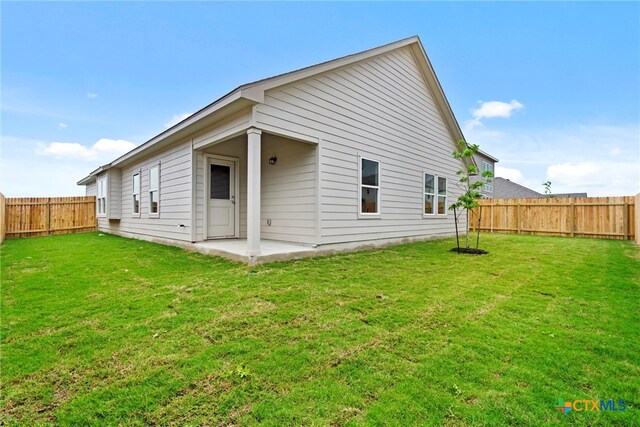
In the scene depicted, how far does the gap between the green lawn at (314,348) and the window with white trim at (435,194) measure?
18.0ft

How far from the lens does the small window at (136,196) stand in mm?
10266

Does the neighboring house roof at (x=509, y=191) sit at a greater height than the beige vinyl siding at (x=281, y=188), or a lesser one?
greater

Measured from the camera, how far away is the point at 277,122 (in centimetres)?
587

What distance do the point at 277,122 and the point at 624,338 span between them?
5.51 m

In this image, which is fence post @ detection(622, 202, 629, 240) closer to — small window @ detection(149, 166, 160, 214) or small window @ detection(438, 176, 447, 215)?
small window @ detection(438, 176, 447, 215)

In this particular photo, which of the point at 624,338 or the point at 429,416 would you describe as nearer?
the point at 429,416

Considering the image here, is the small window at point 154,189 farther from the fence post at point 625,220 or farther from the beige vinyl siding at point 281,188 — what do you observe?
the fence post at point 625,220

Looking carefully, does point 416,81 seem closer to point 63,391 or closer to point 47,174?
point 63,391

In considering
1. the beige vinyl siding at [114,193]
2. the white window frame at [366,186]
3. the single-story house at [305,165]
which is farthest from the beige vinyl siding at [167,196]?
the white window frame at [366,186]

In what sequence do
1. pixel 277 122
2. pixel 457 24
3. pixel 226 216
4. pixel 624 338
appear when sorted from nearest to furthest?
pixel 624 338 < pixel 277 122 < pixel 226 216 < pixel 457 24

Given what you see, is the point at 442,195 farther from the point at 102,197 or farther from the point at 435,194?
the point at 102,197

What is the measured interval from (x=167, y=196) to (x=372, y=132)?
5.84 m

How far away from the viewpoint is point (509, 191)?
25.2 metres

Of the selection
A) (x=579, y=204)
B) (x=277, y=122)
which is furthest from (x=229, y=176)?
(x=579, y=204)
